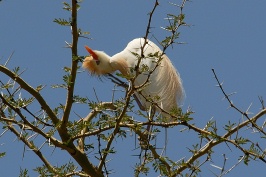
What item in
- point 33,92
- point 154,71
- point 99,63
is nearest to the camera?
point 33,92

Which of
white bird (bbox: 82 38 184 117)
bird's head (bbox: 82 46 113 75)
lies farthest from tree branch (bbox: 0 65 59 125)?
bird's head (bbox: 82 46 113 75)

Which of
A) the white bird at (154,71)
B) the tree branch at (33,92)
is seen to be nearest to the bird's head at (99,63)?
the white bird at (154,71)

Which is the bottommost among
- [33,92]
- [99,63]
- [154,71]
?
[33,92]

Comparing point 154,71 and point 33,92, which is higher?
point 154,71

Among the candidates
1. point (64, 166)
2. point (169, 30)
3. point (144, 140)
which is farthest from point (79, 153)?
point (169, 30)

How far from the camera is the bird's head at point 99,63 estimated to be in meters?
6.82

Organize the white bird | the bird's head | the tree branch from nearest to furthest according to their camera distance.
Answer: the tree branch < the white bird < the bird's head

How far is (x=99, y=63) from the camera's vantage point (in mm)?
6812

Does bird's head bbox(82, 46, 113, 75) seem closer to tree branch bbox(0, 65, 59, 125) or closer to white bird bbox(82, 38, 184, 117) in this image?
white bird bbox(82, 38, 184, 117)

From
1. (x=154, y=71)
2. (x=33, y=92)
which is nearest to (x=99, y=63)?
(x=154, y=71)

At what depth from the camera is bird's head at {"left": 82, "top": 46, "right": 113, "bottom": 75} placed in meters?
6.82

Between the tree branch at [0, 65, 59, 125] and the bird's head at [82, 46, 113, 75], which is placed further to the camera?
the bird's head at [82, 46, 113, 75]

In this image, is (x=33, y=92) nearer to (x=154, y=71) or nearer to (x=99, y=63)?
(x=154, y=71)

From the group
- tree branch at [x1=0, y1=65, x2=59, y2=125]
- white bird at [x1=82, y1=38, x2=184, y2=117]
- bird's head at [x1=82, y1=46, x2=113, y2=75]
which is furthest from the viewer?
bird's head at [x1=82, y1=46, x2=113, y2=75]
